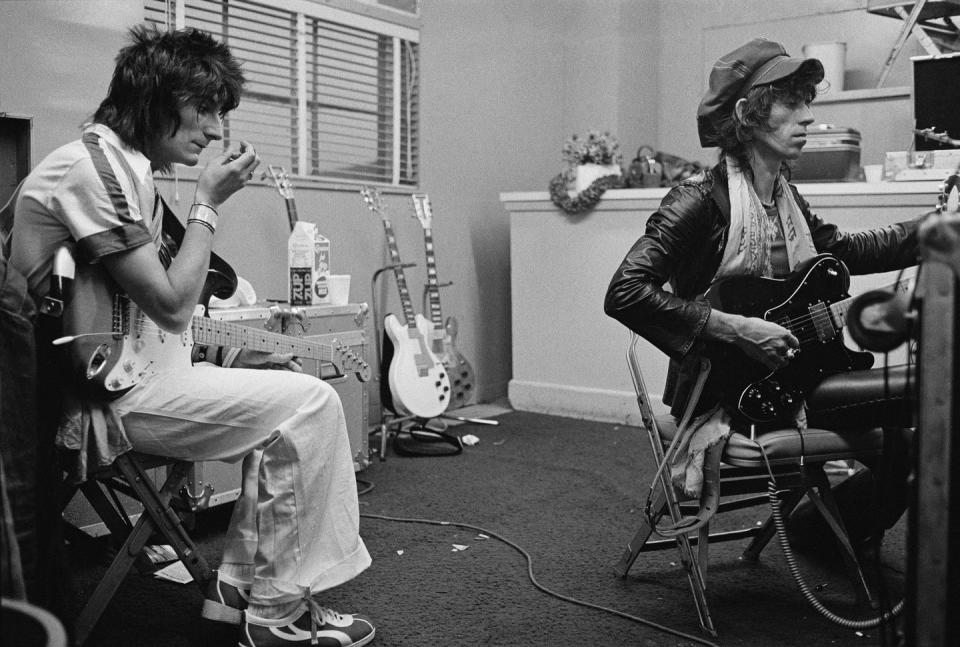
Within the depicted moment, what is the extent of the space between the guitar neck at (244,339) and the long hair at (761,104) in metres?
1.20

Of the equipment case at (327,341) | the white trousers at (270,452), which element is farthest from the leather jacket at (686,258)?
the equipment case at (327,341)

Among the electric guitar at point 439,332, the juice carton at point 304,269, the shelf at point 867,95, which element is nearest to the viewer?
the juice carton at point 304,269

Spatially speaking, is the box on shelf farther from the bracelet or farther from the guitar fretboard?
the bracelet

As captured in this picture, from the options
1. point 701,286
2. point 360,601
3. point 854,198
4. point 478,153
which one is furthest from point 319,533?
point 478,153

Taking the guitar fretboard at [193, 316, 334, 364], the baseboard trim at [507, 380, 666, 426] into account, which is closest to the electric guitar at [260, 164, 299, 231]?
the guitar fretboard at [193, 316, 334, 364]

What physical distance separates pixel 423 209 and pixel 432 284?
0.36 meters

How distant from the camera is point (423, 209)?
14.6 feet

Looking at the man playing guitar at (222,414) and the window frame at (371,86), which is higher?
the window frame at (371,86)

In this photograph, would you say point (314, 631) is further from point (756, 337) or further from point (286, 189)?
point (286, 189)

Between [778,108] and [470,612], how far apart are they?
4.68ft

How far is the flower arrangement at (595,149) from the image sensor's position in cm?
459

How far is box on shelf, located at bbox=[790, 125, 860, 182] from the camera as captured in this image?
4.00m

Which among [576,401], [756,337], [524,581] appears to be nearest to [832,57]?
[576,401]

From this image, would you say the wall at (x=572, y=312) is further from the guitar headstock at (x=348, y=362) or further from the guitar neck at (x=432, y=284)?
the guitar headstock at (x=348, y=362)
